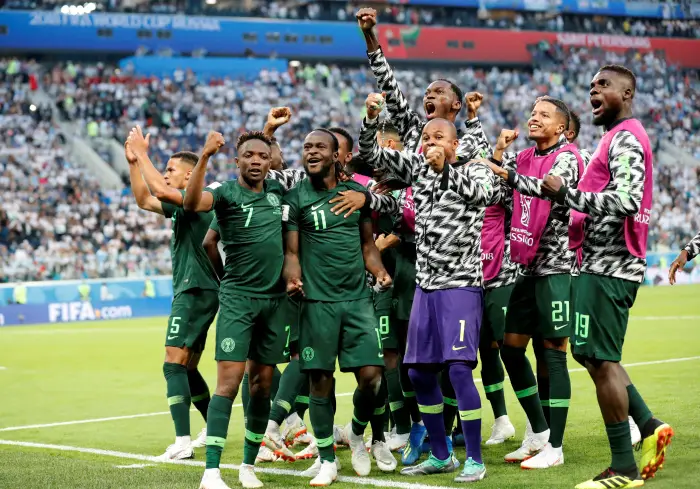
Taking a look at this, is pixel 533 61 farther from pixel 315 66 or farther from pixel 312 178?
pixel 312 178

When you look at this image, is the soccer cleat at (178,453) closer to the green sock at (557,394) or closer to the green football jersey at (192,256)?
the green football jersey at (192,256)

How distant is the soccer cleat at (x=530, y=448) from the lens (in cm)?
759

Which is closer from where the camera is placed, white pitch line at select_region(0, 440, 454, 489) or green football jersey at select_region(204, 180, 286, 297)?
white pitch line at select_region(0, 440, 454, 489)

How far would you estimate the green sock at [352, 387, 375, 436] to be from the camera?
721cm

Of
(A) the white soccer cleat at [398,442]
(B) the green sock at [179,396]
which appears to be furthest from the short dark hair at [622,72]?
(B) the green sock at [179,396]

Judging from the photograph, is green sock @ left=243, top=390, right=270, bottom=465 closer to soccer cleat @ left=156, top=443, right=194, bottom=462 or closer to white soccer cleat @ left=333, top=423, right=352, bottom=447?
soccer cleat @ left=156, top=443, right=194, bottom=462

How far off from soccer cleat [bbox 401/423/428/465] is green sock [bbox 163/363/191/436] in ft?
5.75

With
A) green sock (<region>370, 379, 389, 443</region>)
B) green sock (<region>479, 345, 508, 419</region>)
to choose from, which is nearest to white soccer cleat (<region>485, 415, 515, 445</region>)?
green sock (<region>479, 345, 508, 419</region>)

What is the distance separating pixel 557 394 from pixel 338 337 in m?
1.68

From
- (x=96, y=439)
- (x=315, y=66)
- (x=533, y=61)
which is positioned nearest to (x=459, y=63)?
(x=533, y=61)

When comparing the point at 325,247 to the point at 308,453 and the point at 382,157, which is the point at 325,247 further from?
the point at 308,453

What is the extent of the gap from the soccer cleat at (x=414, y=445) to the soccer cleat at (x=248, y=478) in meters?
1.32

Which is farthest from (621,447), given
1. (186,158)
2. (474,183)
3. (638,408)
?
(186,158)

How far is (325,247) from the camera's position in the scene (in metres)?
7.22
